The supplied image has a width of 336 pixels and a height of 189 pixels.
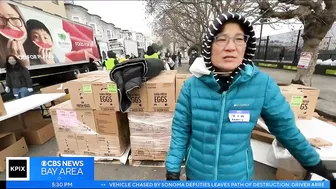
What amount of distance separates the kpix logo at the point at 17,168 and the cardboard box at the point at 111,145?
2.13 meters

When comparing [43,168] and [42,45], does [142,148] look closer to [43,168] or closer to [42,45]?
[43,168]

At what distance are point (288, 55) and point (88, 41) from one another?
43.8 ft

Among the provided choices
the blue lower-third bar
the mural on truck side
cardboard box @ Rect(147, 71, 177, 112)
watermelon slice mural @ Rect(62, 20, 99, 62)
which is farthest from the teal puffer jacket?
watermelon slice mural @ Rect(62, 20, 99, 62)

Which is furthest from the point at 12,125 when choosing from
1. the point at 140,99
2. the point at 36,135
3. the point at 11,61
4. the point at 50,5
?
the point at 50,5

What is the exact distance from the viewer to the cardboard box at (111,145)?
265cm

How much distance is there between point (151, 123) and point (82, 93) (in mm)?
1056

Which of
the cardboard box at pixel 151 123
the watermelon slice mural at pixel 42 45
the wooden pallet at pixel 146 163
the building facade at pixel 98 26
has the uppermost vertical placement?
the building facade at pixel 98 26

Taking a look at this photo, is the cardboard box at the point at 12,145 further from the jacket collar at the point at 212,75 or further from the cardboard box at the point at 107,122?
the jacket collar at the point at 212,75

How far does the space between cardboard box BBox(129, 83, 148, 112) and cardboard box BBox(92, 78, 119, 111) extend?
23cm

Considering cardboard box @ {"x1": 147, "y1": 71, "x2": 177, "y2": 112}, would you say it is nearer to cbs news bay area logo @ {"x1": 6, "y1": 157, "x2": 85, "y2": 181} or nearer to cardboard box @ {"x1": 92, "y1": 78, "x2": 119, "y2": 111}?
cardboard box @ {"x1": 92, "y1": 78, "x2": 119, "y2": 111}

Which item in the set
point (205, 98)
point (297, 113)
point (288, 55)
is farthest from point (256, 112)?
point (288, 55)

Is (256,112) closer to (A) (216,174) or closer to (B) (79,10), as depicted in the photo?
(A) (216,174)

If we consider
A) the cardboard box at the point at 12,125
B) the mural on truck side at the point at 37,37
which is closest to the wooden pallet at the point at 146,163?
the cardboard box at the point at 12,125

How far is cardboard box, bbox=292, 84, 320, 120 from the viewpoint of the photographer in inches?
82.7
